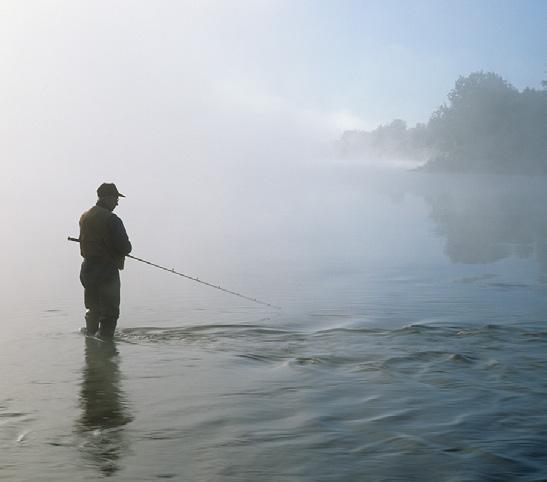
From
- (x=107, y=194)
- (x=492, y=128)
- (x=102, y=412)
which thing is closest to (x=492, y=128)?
(x=492, y=128)

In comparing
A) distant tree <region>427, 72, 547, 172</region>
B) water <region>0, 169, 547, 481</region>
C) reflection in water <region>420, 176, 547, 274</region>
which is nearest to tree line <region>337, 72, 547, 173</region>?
distant tree <region>427, 72, 547, 172</region>

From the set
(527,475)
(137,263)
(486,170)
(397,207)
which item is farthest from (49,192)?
(486,170)

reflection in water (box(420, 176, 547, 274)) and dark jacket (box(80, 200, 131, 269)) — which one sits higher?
reflection in water (box(420, 176, 547, 274))

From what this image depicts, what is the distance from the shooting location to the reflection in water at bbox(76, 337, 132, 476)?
6824 mm

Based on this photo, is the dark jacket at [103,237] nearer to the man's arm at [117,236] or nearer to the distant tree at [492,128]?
the man's arm at [117,236]

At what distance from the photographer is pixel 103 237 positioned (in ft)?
37.3

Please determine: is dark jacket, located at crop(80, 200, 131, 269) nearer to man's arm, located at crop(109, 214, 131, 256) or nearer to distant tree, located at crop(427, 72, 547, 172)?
man's arm, located at crop(109, 214, 131, 256)

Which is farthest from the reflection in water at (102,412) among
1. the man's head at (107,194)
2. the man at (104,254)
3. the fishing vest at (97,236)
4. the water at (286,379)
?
the man's head at (107,194)

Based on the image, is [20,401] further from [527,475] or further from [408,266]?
[408,266]

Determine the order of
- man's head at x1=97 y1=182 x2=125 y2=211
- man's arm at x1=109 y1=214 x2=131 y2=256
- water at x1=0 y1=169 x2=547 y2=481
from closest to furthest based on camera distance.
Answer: water at x1=0 y1=169 x2=547 y2=481, man's arm at x1=109 y1=214 x2=131 y2=256, man's head at x1=97 y1=182 x2=125 y2=211

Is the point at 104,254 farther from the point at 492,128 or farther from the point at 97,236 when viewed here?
the point at 492,128

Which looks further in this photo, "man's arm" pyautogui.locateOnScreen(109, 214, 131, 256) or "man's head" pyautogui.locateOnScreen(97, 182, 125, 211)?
"man's head" pyautogui.locateOnScreen(97, 182, 125, 211)

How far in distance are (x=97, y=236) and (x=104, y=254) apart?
232mm

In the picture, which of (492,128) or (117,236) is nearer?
(117,236)
